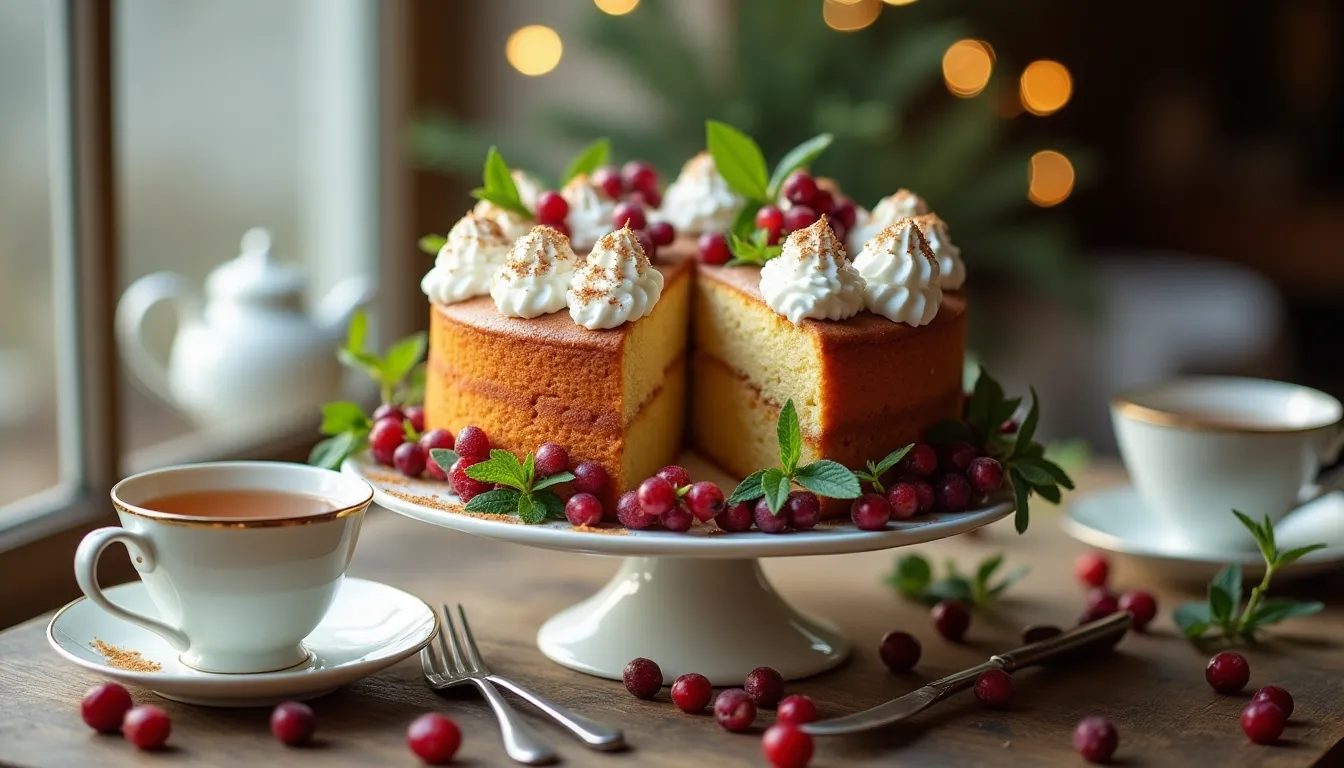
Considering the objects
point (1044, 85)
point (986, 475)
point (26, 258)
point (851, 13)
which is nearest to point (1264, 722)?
point (986, 475)

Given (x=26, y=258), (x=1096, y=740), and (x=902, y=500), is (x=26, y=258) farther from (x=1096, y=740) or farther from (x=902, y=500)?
(x=1096, y=740)

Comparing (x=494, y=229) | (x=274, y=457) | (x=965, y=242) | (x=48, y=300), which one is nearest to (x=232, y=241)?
(x=274, y=457)

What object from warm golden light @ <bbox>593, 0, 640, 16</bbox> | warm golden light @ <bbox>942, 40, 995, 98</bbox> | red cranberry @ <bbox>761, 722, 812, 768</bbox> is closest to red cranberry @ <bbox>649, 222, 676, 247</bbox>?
red cranberry @ <bbox>761, 722, 812, 768</bbox>

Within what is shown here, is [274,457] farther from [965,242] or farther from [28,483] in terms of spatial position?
[965,242]

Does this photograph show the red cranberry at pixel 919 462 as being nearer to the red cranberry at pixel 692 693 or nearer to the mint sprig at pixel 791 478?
the mint sprig at pixel 791 478

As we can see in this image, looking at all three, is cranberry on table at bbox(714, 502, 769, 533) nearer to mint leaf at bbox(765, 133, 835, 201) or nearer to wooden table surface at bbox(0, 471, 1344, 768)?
A: wooden table surface at bbox(0, 471, 1344, 768)
